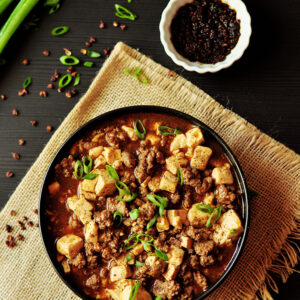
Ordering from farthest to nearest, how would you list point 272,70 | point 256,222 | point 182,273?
point 272,70 < point 256,222 < point 182,273

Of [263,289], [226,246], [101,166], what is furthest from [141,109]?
[263,289]

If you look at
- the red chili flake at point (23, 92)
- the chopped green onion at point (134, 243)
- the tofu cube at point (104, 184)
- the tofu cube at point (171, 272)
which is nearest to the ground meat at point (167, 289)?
the tofu cube at point (171, 272)

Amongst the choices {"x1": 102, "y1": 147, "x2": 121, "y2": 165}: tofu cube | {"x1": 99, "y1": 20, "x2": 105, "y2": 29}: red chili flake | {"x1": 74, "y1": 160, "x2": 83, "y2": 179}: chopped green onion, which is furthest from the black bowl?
{"x1": 99, "y1": 20, "x2": 105, "y2": 29}: red chili flake

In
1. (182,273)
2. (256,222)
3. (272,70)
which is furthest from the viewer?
(272,70)

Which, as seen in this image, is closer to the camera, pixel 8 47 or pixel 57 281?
pixel 57 281

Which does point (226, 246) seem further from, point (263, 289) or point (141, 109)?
point (141, 109)

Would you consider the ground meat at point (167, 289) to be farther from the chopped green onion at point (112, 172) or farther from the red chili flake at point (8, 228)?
the red chili flake at point (8, 228)

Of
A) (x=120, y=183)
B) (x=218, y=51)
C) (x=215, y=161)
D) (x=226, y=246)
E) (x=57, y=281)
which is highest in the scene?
(x=218, y=51)

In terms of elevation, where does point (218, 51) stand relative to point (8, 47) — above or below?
above
